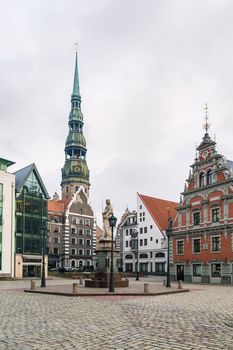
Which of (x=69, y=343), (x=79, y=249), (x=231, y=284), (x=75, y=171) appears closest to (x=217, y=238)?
(x=231, y=284)

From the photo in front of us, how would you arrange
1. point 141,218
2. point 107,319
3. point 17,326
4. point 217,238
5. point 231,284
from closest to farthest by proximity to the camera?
point 17,326 → point 107,319 → point 231,284 → point 217,238 → point 141,218

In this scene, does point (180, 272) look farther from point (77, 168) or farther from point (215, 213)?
point (77, 168)

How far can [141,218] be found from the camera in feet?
243

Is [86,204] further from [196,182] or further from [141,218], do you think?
[196,182]

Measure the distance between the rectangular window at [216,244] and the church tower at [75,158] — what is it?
64.1 meters

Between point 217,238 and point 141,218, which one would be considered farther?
point 141,218

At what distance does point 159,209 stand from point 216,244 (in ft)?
94.2

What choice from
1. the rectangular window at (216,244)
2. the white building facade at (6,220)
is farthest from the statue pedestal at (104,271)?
the white building facade at (6,220)

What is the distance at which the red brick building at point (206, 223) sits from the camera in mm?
44125

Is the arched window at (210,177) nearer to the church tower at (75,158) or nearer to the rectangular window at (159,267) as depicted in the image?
the rectangular window at (159,267)

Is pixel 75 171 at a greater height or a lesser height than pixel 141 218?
greater

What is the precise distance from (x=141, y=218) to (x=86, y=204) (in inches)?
754

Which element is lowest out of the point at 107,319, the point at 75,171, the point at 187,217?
the point at 107,319

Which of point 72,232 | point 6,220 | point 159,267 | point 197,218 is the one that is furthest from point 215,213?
point 72,232
